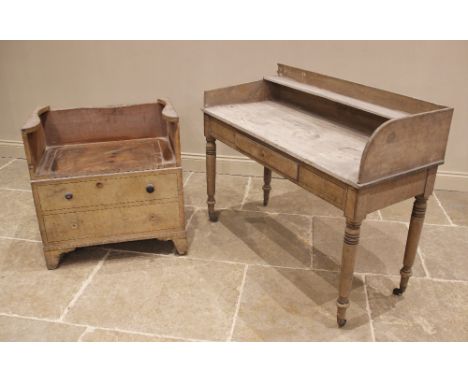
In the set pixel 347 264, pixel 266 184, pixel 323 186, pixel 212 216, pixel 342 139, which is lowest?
pixel 212 216

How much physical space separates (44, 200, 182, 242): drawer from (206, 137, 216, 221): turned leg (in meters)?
0.47

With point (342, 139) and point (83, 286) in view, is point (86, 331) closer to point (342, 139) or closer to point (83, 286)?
point (83, 286)

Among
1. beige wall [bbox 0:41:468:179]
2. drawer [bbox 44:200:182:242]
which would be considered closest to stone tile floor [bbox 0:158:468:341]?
drawer [bbox 44:200:182:242]

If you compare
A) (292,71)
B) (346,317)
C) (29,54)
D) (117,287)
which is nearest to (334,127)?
(292,71)

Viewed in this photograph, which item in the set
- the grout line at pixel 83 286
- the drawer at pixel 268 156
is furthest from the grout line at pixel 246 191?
the grout line at pixel 83 286

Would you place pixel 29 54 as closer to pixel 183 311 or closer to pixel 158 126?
pixel 158 126

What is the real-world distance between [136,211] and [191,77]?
152cm

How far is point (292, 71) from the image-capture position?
2939 mm

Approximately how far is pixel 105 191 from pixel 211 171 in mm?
758

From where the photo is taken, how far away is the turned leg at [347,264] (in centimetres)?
204

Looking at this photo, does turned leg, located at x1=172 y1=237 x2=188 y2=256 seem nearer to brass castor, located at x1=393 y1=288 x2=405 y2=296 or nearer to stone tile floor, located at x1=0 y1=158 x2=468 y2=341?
stone tile floor, located at x1=0 y1=158 x2=468 y2=341

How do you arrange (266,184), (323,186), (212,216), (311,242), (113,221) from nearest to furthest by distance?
(323,186) < (113,221) < (311,242) < (212,216) < (266,184)

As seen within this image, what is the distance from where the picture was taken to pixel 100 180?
8.41 ft

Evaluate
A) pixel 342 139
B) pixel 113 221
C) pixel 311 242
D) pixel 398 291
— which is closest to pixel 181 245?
pixel 113 221
